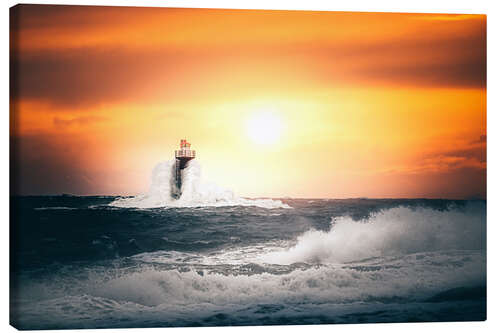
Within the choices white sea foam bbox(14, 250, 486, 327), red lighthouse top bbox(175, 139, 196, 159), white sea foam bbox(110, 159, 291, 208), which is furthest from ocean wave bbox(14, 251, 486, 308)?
red lighthouse top bbox(175, 139, 196, 159)

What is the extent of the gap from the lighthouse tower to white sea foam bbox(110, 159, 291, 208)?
46mm

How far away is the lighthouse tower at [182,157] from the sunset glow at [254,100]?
3.3 inches

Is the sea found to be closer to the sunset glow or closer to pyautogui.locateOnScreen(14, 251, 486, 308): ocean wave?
pyautogui.locateOnScreen(14, 251, 486, 308): ocean wave

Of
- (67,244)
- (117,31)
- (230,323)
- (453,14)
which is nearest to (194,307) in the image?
(230,323)

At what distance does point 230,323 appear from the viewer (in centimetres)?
959

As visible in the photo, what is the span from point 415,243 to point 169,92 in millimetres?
3346

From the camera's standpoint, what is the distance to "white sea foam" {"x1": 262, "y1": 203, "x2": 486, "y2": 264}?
32.4 feet

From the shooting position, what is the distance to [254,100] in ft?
32.7

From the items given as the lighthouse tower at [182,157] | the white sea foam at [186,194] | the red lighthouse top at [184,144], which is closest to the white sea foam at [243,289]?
the white sea foam at [186,194]

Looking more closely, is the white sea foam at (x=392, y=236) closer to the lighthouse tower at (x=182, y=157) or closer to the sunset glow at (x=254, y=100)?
the sunset glow at (x=254, y=100)

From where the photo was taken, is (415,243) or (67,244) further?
(415,243)

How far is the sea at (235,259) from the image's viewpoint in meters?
9.38

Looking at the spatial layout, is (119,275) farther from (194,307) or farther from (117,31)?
(117,31)

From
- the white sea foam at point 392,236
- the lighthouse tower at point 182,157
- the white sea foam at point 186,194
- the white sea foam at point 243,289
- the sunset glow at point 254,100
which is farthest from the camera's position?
the white sea foam at point 392,236
